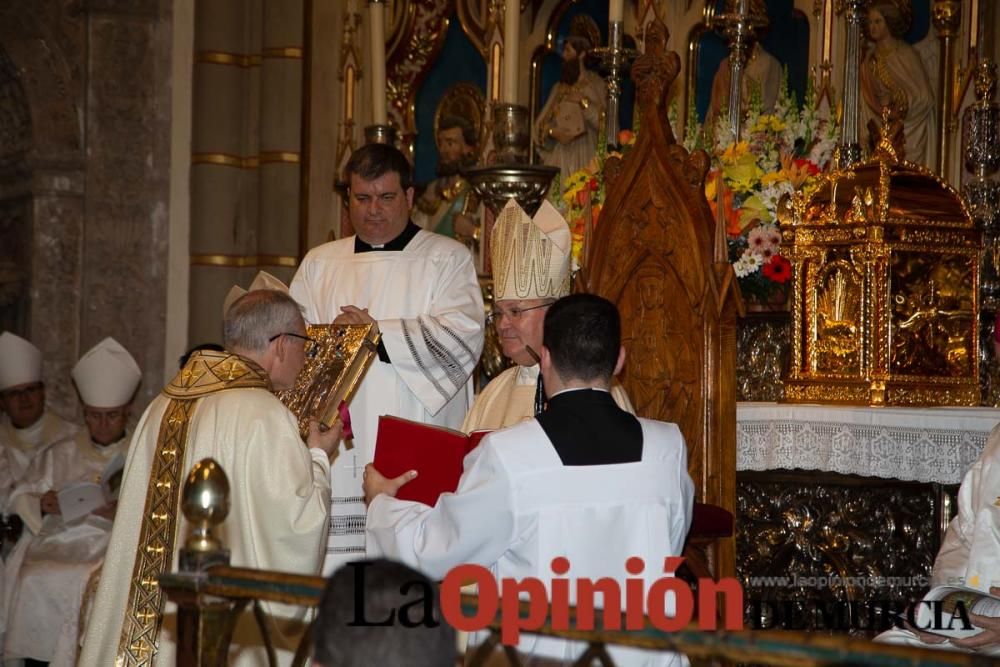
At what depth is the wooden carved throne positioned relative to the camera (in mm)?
4789

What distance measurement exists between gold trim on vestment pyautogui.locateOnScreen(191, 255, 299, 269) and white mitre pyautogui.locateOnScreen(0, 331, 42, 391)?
139 centimetres

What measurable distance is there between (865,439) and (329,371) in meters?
1.92

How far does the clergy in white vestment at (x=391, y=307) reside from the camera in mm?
5242

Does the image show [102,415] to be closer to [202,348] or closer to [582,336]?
[202,348]

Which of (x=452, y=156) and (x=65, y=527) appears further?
(x=452, y=156)

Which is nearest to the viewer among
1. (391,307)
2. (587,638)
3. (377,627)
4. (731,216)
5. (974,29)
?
(377,627)

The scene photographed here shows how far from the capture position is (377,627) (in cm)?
194

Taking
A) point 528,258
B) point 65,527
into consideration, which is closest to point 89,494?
point 65,527

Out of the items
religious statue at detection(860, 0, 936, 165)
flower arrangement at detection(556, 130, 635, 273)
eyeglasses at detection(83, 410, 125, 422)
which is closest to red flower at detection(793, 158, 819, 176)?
flower arrangement at detection(556, 130, 635, 273)

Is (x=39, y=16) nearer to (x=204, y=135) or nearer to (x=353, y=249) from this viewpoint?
(x=204, y=135)

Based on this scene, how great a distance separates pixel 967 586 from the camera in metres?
3.70

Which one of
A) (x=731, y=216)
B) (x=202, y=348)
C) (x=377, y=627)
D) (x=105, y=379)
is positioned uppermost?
(x=731, y=216)

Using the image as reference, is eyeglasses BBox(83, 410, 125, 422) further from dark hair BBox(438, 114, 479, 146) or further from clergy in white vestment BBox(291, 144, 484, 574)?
dark hair BBox(438, 114, 479, 146)

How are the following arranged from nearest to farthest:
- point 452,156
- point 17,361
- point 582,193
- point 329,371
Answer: point 329,371 < point 582,193 < point 17,361 < point 452,156
